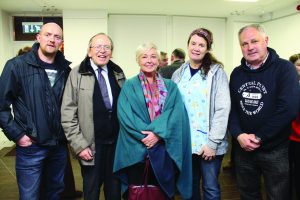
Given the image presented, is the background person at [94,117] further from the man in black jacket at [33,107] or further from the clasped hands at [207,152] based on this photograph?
the clasped hands at [207,152]

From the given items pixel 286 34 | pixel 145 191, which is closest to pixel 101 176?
pixel 145 191

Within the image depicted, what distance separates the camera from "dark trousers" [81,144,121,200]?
1.91 meters

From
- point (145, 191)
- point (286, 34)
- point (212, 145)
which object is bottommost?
point (145, 191)

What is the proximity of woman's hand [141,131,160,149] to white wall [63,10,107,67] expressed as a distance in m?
5.01

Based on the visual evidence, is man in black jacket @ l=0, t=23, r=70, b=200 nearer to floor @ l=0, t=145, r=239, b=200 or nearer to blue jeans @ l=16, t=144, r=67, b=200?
blue jeans @ l=16, t=144, r=67, b=200

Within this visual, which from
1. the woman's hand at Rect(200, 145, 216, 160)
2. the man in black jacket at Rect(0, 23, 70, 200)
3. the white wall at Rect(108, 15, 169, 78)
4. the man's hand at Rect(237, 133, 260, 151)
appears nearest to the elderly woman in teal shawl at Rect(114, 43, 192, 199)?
the woman's hand at Rect(200, 145, 216, 160)

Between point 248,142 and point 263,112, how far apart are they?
0.22 metres

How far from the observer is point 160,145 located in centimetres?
180

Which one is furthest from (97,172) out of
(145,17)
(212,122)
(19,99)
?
(145,17)

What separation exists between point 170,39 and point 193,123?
5561 mm

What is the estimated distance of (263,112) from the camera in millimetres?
1798

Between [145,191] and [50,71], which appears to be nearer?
[145,191]

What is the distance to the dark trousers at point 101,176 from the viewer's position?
6.25 ft

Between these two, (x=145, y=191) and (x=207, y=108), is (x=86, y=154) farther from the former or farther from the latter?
(x=207, y=108)
